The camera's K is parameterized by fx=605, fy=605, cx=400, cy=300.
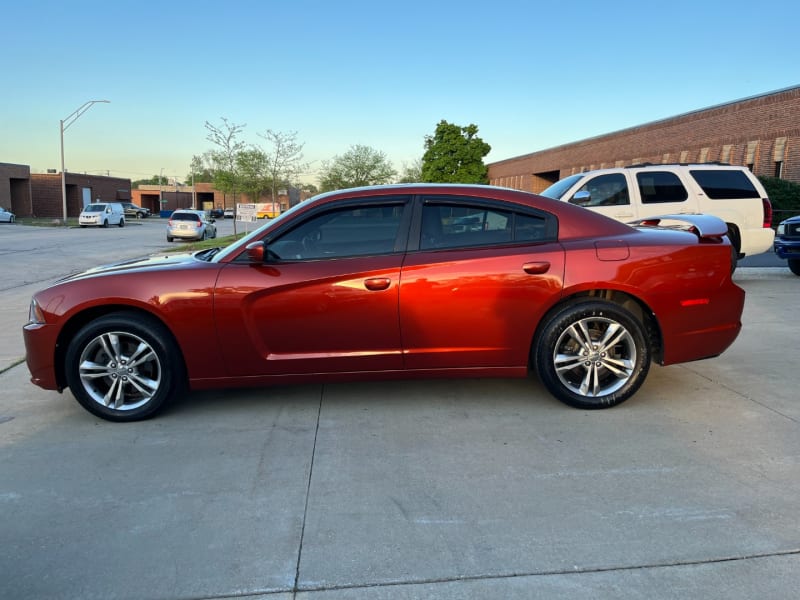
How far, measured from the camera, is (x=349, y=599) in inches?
93.8

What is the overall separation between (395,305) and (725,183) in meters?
8.62

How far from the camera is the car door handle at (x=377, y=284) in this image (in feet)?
13.8

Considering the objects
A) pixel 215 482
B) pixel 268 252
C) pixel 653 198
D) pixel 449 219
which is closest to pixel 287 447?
pixel 215 482

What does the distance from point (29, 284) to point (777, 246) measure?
14.8 meters

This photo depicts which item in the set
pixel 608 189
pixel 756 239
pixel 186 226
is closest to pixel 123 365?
pixel 608 189

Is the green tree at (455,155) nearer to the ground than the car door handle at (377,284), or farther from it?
farther from it

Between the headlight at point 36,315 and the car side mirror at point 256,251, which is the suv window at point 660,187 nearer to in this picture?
the car side mirror at point 256,251

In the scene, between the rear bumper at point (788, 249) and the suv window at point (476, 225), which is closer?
the suv window at point (476, 225)

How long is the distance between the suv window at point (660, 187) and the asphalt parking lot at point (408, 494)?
5.73 meters

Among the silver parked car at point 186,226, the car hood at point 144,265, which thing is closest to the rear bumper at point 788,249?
the car hood at point 144,265

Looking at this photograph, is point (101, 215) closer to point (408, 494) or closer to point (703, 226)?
point (703, 226)

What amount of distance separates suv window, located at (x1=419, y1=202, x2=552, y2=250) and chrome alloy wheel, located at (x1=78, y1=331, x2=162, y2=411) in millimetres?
2171

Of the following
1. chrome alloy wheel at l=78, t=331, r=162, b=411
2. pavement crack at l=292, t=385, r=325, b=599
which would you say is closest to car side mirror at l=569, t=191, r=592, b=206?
pavement crack at l=292, t=385, r=325, b=599

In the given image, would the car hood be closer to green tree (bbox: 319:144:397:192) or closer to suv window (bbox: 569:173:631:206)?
suv window (bbox: 569:173:631:206)
